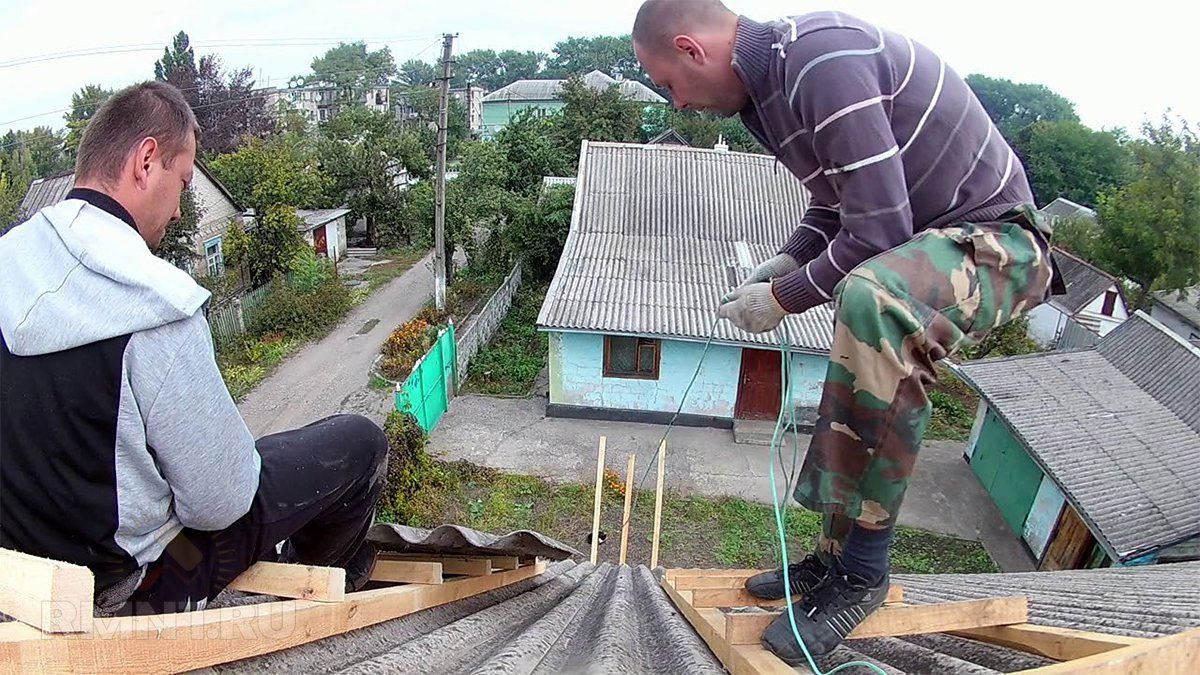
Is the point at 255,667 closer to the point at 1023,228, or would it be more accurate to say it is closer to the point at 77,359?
the point at 77,359

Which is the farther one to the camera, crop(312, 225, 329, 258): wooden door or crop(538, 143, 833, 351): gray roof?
crop(312, 225, 329, 258): wooden door

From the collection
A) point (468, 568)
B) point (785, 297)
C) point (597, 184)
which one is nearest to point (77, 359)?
point (785, 297)

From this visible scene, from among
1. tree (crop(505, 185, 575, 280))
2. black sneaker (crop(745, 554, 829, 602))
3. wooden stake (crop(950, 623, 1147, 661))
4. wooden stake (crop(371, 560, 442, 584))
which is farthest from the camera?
tree (crop(505, 185, 575, 280))

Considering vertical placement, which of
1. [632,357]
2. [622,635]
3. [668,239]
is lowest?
[632,357]

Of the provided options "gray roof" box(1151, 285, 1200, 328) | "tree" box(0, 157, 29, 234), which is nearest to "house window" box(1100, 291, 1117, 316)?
"gray roof" box(1151, 285, 1200, 328)

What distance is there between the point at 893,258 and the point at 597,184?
14.9 meters

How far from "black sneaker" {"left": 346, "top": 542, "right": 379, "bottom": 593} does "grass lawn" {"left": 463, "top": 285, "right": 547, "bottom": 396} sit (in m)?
9.07

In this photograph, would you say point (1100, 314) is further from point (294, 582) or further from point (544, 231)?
point (294, 582)

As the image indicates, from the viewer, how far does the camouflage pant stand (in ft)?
5.26

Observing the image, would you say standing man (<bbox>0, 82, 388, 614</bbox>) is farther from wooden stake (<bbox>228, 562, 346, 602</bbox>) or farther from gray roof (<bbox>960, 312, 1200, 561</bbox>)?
gray roof (<bbox>960, 312, 1200, 561</bbox>)

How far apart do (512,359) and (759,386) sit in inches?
208

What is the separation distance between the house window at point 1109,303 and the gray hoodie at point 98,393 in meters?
23.4

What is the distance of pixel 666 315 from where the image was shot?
11.7 metres

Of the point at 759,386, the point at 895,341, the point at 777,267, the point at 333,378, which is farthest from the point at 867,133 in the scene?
the point at 333,378
